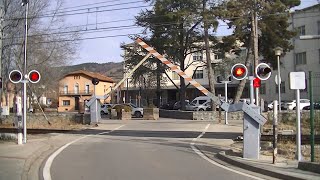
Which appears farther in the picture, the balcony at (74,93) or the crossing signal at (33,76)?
the balcony at (74,93)

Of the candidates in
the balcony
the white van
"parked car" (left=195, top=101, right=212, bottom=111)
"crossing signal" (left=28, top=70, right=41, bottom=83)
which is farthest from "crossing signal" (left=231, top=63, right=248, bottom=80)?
the balcony

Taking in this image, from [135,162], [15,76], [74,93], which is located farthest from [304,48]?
[74,93]

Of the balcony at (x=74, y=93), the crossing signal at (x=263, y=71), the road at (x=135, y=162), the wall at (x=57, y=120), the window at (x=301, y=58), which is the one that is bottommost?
the road at (x=135, y=162)

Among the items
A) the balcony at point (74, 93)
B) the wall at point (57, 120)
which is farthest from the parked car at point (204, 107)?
the balcony at point (74, 93)

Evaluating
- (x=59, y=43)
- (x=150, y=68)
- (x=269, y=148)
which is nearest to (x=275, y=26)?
(x=150, y=68)

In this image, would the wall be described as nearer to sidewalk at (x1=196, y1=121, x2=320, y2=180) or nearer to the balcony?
sidewalk at (x1=196, y1=121, x2=320, y2=180)

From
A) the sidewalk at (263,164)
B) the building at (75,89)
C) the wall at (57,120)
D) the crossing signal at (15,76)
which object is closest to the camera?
the sidewalk at (263,164)

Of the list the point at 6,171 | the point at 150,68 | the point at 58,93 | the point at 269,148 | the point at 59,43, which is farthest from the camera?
the point at 58,93

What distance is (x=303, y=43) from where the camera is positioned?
Answer: 214 feet

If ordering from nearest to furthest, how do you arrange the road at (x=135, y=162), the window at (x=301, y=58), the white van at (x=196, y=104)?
the road at (x=135, y=162) → the white van at (x=196, y=104) → the window at (x=301, y=58)

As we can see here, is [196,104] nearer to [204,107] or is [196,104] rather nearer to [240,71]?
[204,107]

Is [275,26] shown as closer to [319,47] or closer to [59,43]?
[319,47]

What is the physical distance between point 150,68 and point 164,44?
253 inches

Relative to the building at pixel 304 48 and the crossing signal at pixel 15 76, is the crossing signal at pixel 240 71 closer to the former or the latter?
the crossing signal at pixel 15 76
